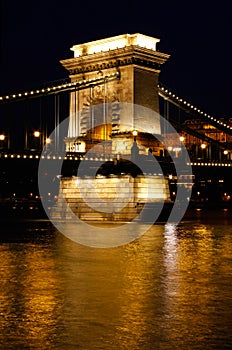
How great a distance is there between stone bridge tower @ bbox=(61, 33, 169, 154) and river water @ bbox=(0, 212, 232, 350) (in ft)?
153

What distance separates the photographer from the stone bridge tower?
216ft

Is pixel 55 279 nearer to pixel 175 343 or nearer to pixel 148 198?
pixel 175 343

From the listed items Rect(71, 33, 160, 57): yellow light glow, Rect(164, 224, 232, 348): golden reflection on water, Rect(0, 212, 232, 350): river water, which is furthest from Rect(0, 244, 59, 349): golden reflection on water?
Rect(71, 33, 160, 57): yellow light glow

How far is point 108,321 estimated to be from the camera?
9.30 meters

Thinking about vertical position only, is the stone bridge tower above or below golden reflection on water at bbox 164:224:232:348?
above

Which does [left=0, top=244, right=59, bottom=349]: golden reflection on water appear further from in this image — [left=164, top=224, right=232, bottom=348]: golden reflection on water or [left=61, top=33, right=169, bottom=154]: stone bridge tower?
[left=61, top=33, right=169, bottom=154]: stone bridge tower

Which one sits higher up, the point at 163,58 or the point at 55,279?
the point at 163,58

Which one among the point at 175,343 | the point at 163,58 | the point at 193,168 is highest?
the point at 163,58

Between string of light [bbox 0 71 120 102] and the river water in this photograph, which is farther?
string of light [bbox 0 71 120 102]

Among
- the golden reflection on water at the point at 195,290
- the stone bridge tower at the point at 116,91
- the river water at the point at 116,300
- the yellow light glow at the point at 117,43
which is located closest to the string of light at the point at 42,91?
the stone bridge tower at the point at 116,91

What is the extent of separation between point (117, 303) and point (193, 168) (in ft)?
186

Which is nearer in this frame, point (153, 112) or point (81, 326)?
point (81, 326)

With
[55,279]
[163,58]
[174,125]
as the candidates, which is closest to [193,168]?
[174,125]

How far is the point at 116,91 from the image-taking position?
67.9 m
